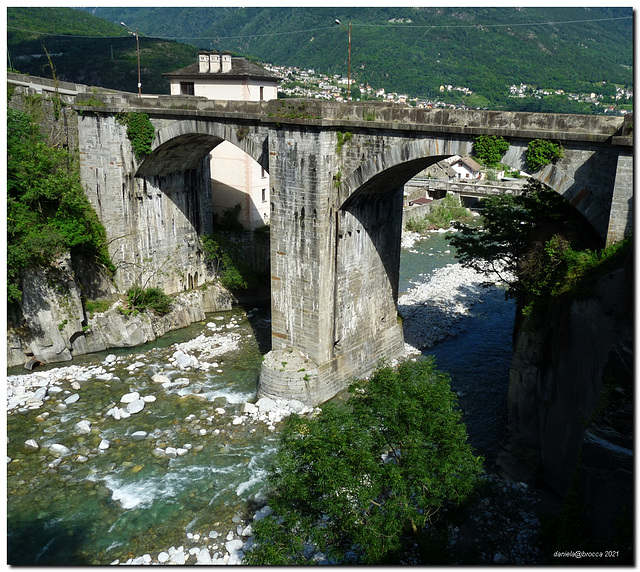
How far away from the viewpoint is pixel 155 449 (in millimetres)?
19516

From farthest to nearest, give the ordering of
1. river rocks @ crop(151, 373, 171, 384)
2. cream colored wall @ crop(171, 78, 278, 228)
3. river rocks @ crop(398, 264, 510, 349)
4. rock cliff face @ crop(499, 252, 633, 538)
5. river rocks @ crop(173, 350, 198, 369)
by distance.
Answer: cream colored wall @ crop(171, 78, 278, 228)
river rocks @ crop(398, 264, 510, 349)
river rocks @ crop(173, 350, 198, 369)
river rocks @ crop(151, 373, 171, 384)
rock cliff face @ crop(499, 252, 633, 538)

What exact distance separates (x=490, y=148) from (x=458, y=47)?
107409mm

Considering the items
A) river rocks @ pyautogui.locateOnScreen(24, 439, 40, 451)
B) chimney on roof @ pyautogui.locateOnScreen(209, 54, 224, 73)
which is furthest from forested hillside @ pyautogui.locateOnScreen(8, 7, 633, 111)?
river rocks @ pyautogui.locateOnScreen(24, 439, 40, 451)

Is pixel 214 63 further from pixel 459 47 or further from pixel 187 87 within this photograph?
pixel 459 47

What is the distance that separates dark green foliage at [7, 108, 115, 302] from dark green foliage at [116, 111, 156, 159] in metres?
2.91

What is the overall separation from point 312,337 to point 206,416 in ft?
15.0

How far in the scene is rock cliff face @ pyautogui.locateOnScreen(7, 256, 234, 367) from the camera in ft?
79.2

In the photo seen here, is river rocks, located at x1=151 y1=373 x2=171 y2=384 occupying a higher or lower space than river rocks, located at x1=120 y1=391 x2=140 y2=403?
higher

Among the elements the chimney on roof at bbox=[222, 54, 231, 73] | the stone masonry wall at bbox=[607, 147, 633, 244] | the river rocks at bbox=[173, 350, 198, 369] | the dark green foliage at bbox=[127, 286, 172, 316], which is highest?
the chimney on roof at bbox=[222, 54, 231, 73]

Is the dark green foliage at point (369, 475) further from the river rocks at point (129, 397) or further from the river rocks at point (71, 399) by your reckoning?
the river rocks at point (71, 399)

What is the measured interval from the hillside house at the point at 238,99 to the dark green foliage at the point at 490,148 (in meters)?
15.4

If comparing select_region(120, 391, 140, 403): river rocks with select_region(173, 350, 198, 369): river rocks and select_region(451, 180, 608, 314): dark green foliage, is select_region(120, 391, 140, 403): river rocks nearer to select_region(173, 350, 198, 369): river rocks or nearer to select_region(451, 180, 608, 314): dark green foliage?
select_region(173, 350, 198, 369): river rocks

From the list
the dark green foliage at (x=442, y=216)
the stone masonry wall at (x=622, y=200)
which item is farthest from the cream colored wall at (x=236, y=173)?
the stone masonry wall at (x=622, y=200)

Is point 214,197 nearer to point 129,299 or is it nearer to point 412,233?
point 129,299
